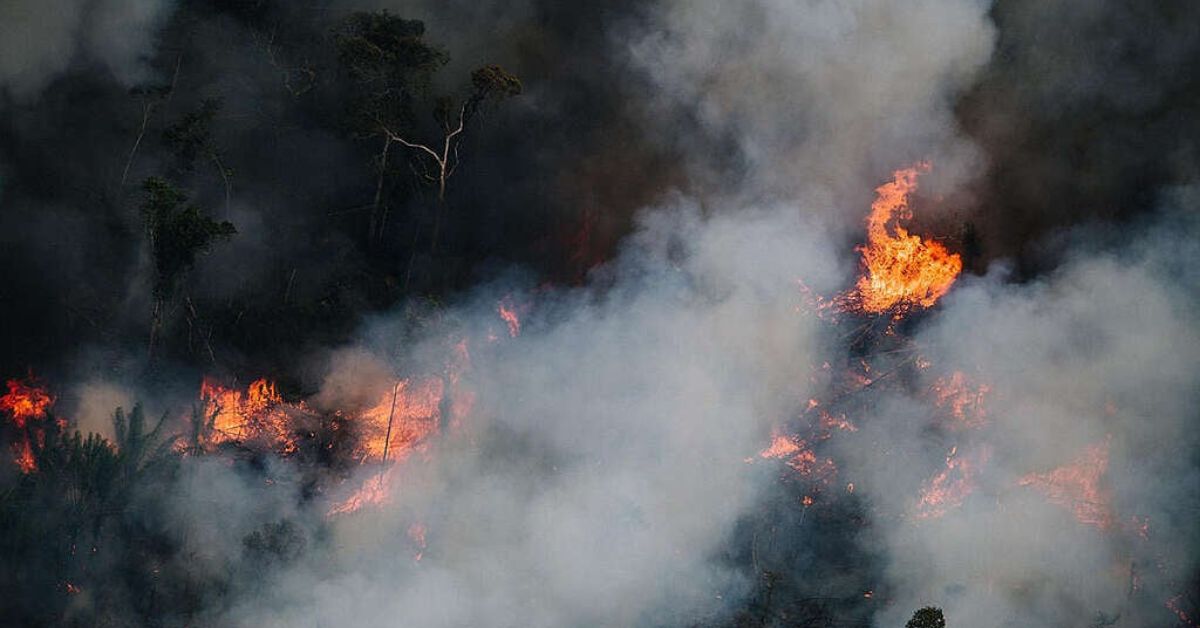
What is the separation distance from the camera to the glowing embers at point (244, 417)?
1872 centimetres

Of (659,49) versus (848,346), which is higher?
(659,49)

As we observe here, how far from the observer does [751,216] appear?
19.4 meters

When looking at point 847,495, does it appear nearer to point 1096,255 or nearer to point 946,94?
point 1096,255

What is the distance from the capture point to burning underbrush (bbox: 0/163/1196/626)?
1762cm

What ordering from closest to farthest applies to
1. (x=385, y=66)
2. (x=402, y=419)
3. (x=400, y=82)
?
(x=385, y=66)
(x=400, y=82)
(x=402, y=419)

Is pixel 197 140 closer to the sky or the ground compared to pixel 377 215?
closer to the sky

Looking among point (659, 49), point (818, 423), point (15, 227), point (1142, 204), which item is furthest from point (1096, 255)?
point (15, 227)

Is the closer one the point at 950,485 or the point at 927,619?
the point at 927,619

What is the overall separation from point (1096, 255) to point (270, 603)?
15.6 m

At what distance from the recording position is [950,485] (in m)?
18.7

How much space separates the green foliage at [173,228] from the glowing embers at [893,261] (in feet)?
36.5

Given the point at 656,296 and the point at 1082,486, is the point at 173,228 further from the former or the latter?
the point at 1082,486

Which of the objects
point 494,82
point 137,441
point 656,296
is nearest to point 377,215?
point 494,82

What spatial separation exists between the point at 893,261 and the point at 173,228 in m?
12.5
